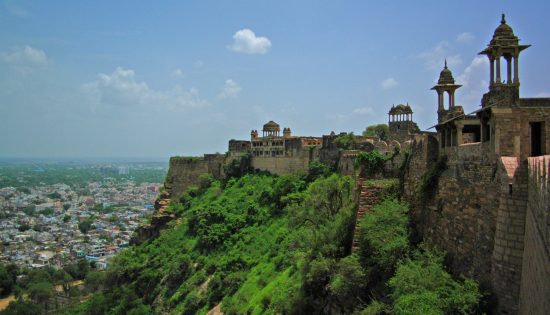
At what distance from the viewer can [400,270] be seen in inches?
458

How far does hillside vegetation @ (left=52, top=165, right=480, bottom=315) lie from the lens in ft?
39.5

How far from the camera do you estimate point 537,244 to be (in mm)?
7141

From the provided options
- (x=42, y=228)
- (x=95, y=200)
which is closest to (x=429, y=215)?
(x=42, y=228)

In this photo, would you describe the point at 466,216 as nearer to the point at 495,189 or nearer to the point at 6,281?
the point at 495,189

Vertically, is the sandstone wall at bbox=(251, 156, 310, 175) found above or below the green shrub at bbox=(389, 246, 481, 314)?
above

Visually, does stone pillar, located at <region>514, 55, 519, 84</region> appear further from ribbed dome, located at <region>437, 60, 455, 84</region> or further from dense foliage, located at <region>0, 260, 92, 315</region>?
dense foliage, located at <region>0, 260, 92, 315</region>

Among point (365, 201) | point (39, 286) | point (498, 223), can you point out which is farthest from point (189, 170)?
point (498, 223)

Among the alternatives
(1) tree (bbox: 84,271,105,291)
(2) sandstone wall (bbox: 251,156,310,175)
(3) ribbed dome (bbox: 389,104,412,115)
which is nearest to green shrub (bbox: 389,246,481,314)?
(2) sandstone wall (bbox: 251,156,310,175)

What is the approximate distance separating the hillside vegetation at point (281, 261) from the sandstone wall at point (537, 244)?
1.63m

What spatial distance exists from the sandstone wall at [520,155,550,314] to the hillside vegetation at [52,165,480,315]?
163 cm

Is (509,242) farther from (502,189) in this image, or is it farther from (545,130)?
(545,130)

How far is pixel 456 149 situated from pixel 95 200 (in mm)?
153466

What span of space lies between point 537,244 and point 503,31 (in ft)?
27.1

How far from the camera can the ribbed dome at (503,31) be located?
526 inches
